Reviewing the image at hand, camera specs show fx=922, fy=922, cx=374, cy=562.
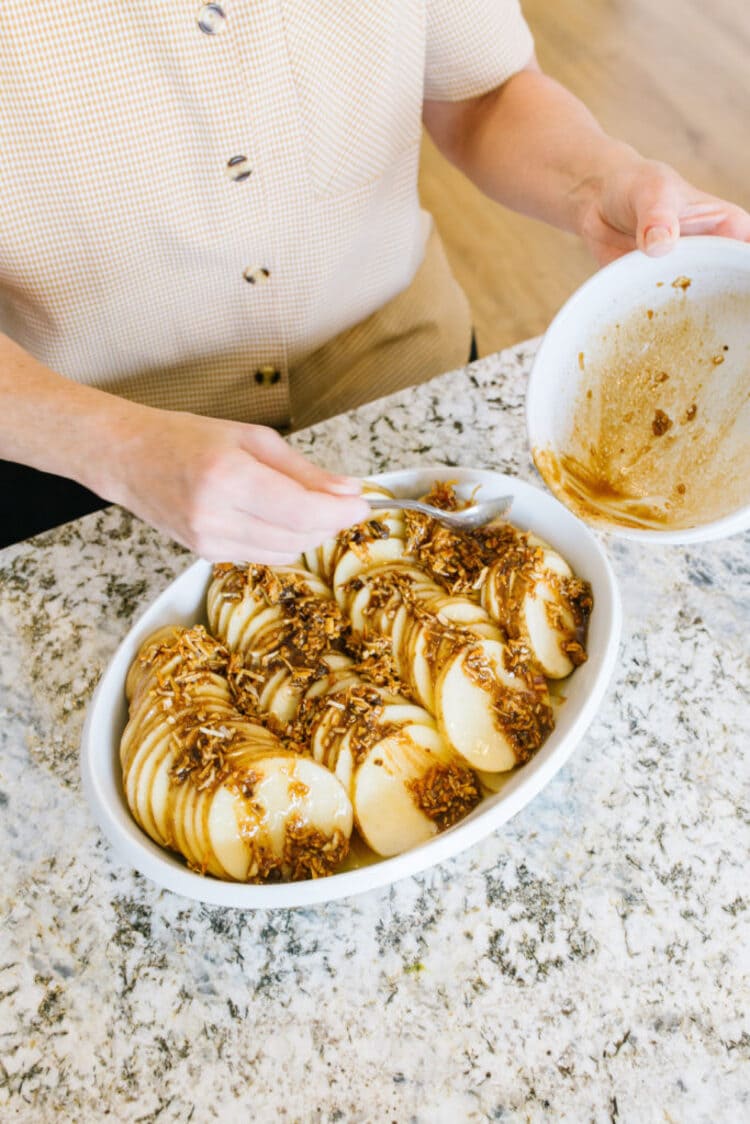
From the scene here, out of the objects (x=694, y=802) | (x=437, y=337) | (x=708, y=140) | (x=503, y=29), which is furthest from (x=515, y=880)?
(x=708, y=140)

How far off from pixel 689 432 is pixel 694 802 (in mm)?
416

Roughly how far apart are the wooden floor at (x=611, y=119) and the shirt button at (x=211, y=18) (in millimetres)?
1771

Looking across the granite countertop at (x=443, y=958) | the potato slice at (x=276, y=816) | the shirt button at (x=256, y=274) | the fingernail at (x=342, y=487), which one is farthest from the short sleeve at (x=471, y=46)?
the potato slice at (x=276, y=816)

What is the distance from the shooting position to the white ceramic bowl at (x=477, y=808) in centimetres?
83

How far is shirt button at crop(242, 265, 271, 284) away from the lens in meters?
1.21

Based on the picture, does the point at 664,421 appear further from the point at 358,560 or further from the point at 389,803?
the point at 389,803

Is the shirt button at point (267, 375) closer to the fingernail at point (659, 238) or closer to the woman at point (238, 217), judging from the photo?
the woman at point (238, 217)

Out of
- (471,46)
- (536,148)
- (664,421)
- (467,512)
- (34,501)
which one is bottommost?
(34,501)

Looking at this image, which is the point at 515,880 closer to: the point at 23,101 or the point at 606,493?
the point at 606,493

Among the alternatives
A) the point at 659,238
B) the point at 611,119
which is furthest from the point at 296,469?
the point at 611,119

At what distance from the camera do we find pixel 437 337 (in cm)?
156

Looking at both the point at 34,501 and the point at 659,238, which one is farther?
the point at 34,501

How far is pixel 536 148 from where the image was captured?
4.20ft

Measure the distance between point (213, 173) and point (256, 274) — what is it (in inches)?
5.7
